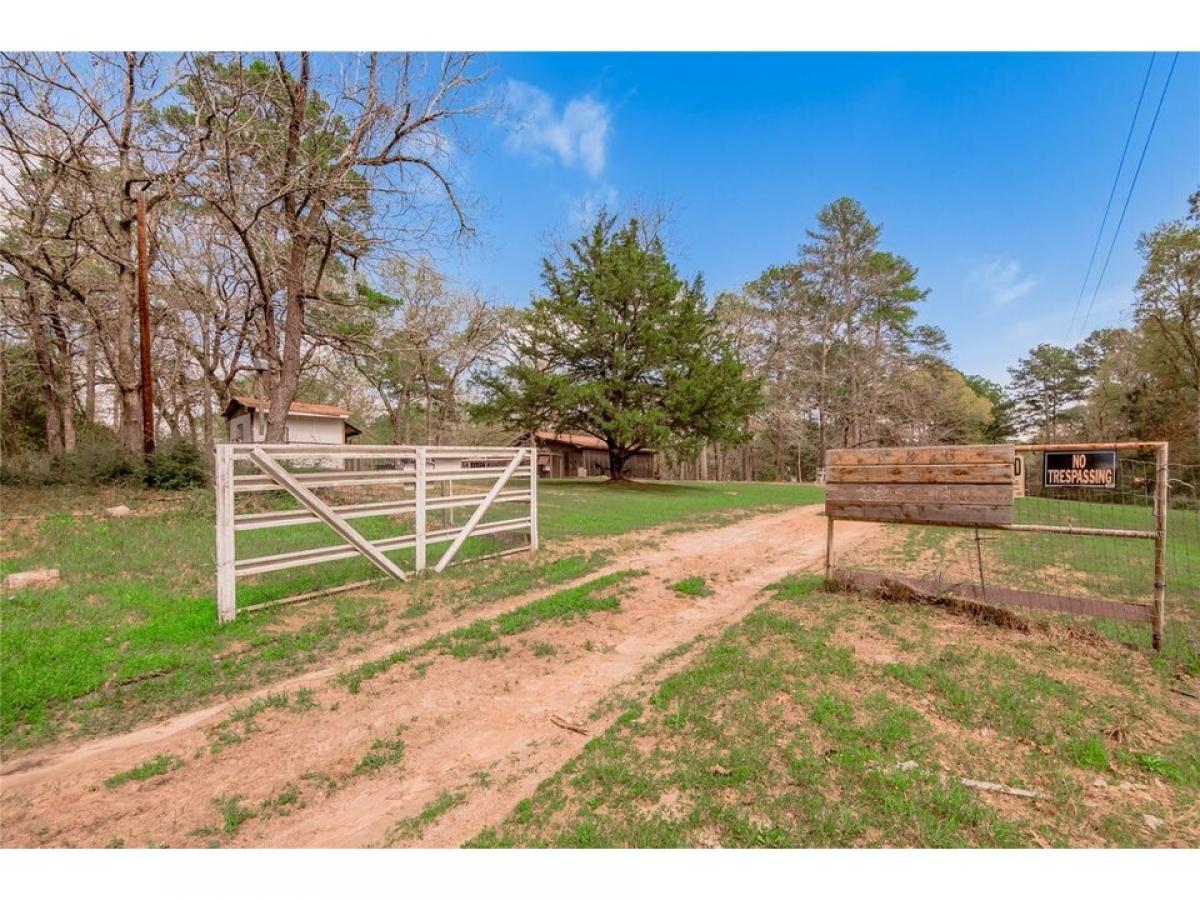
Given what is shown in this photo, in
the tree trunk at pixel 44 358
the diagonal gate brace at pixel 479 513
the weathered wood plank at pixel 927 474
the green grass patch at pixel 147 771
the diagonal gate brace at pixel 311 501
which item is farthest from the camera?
the tree trunk at pixel 44 358

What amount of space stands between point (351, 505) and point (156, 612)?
2068mm

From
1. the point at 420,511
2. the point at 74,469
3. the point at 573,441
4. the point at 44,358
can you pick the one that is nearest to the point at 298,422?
the point at 44,358

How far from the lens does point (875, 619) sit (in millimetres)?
4680

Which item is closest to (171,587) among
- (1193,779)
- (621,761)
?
(621,761)

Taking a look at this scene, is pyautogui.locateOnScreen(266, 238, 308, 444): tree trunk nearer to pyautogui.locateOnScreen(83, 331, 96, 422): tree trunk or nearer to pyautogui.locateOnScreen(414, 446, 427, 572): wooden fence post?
pyautogui.locateOnScreen(414, 446, 427, 572): wooden fence post

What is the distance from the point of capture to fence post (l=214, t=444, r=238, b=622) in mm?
4520

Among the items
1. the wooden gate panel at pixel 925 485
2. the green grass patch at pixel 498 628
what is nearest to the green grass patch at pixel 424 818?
the green grass patch at pixel 498 628

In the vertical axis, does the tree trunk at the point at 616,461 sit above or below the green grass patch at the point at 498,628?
above

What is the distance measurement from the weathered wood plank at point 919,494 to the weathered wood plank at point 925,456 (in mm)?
265

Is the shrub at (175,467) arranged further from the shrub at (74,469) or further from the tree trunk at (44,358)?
the tree trunk at (44,358)

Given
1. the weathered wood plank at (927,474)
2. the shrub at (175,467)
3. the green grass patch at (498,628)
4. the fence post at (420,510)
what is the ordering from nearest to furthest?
1. the green grass patch at (498,628)
2. the weathered wood plank at (927,474)
3. the fence post at (420,510)
4. the shrub at (175,467)

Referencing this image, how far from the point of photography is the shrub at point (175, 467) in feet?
35.5

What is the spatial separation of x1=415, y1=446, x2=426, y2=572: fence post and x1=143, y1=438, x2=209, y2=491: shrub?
28.4 feet

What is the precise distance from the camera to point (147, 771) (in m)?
2.55
